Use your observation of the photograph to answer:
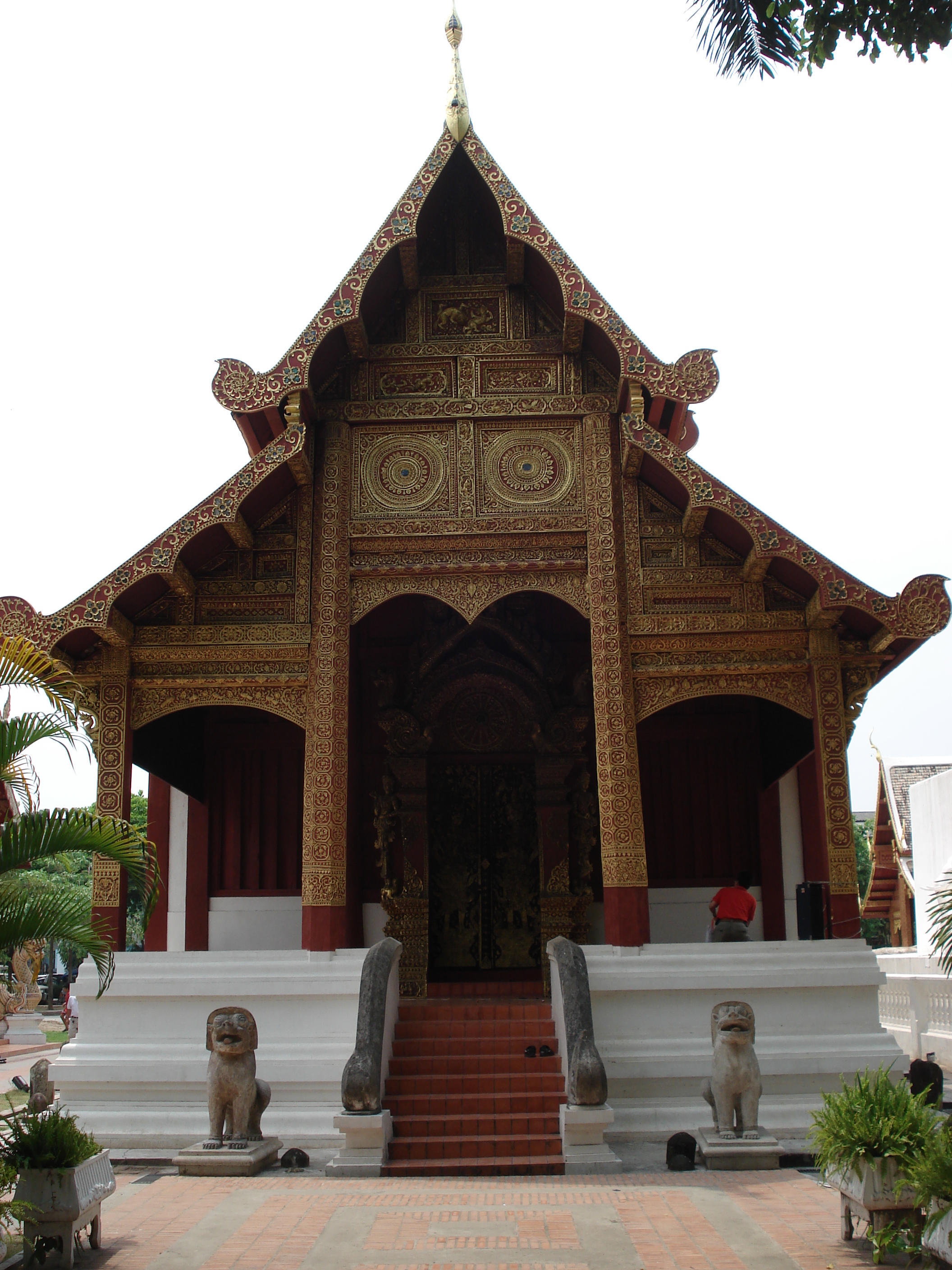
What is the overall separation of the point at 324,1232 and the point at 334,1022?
2.87 meters

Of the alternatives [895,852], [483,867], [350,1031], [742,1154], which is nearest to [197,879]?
[483,867]

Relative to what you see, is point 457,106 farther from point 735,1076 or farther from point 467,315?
point 735,1076

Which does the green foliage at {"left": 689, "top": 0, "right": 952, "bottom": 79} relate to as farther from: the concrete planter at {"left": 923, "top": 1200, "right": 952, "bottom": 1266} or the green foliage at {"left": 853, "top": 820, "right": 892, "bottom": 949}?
the green foliage at {"left": 853, "top": 820, "right": 892, "bottom": 949}

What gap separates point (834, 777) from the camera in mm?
8906

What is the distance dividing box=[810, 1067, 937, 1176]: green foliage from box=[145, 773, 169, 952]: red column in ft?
24.3

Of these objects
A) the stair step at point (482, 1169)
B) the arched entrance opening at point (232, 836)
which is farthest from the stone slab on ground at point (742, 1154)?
the arched entrance opening at point (232, 836)

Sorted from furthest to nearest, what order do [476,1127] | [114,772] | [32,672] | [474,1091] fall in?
[114,772] < [474,1091] < [476,1127] < [32,672]

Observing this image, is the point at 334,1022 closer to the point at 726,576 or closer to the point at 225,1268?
the point at 225,1268

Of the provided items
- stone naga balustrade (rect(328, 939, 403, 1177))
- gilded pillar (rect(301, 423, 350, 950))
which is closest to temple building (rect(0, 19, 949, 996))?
gilded pillar (rect(301, 423, 350, 950))

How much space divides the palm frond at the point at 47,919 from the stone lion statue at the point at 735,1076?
3.84 metres

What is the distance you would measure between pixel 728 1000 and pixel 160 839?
5.74 meters

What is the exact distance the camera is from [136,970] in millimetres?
8844

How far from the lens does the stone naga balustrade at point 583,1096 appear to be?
7.21 m

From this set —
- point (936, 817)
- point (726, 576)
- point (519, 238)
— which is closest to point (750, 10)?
point (519, 238)
